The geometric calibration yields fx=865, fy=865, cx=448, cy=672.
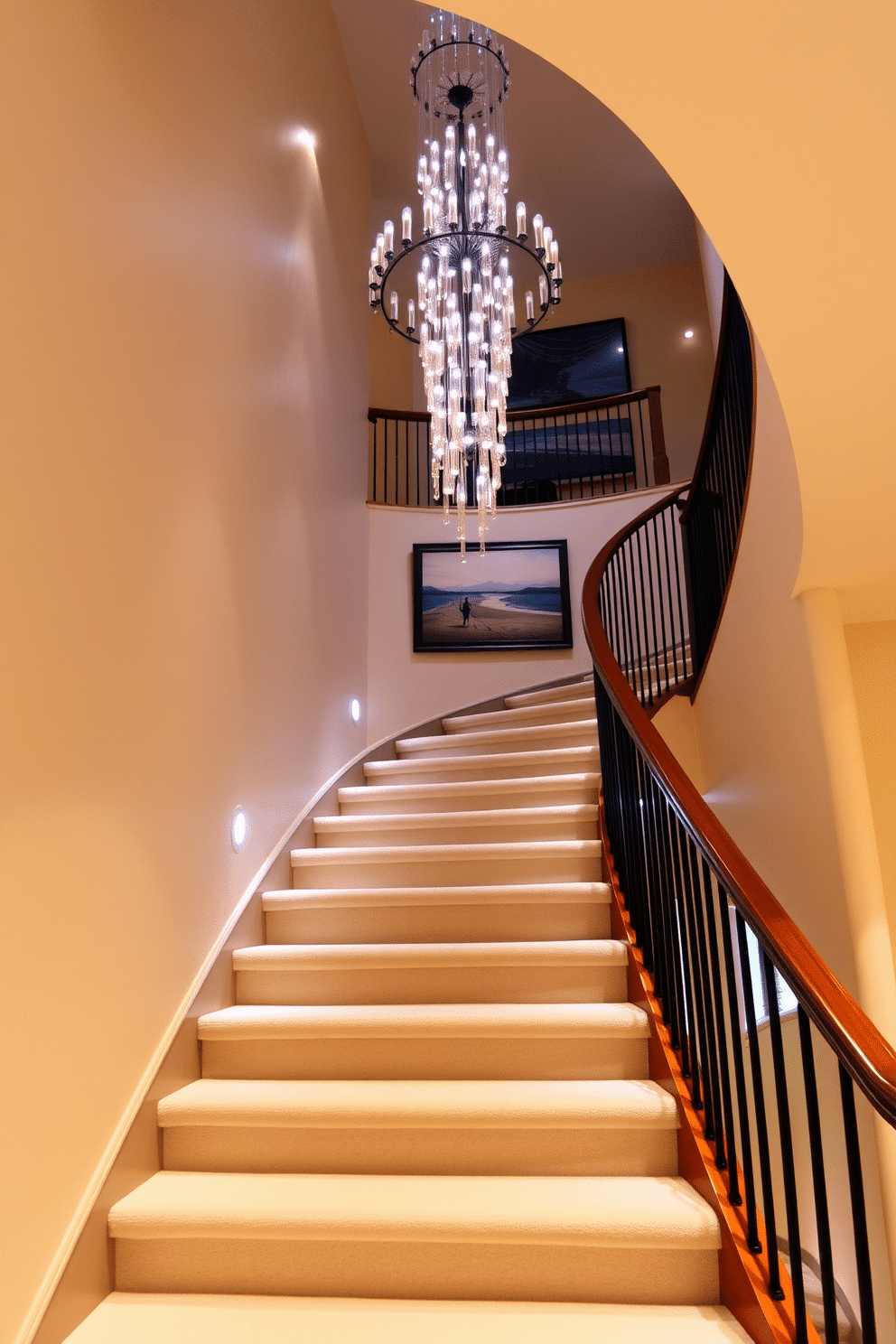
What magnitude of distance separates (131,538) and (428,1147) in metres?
2.04

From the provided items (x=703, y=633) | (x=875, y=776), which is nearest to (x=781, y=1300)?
(x=875, y=776)

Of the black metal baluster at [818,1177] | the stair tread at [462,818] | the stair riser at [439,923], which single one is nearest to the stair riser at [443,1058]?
the stair riser at [439,923]

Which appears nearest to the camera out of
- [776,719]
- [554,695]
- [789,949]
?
[789,949]

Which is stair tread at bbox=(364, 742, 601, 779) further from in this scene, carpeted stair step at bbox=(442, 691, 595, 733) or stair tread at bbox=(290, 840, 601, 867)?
stair tread at bbox=(290, 840, 601, 867)

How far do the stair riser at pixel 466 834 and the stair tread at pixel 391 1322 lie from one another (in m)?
2.10

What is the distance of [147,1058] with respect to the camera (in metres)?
2.67

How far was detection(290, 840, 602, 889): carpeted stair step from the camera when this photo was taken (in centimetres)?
369

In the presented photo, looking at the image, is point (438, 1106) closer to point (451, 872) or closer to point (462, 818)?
point (451, 872)

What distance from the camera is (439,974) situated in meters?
3.15

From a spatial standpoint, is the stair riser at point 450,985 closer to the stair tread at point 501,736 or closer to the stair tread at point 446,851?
the stair tread at point 446,851

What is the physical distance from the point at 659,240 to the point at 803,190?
8.18m

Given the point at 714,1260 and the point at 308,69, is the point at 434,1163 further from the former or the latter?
the point at 308,69

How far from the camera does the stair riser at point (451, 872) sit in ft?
12.1

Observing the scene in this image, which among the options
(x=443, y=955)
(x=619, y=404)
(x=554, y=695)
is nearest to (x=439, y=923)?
(x=443, y=955)
